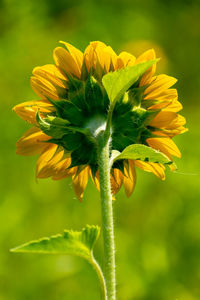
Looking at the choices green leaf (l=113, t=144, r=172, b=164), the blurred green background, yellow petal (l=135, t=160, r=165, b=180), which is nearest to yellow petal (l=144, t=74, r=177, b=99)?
yellow petal (l=135, t=160, r=165, b=180)

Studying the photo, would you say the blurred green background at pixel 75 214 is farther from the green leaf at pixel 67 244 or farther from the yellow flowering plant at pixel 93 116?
the green leaf at pixel 67 244

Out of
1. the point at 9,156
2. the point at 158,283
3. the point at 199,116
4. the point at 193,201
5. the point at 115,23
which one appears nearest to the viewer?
the point at 158,283

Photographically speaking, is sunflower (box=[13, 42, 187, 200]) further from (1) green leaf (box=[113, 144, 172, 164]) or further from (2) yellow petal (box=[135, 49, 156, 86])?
(1) green leaf (box=[113, 144, 172, 164])

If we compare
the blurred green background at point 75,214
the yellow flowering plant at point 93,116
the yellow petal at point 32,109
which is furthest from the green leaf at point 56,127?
the blurred green background at point 75,214

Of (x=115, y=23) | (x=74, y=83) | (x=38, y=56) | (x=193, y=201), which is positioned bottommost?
(x=193, y=201)

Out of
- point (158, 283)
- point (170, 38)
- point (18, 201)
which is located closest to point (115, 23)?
point (170, 38)

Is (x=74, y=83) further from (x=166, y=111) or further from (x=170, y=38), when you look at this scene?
(x=170, y=38)

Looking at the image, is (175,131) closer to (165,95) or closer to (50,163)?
(165,95)

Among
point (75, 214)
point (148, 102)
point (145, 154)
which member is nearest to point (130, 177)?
point (148, 102)
